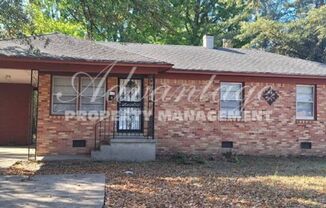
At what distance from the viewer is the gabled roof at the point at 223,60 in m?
15.2

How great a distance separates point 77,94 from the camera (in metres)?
14.0

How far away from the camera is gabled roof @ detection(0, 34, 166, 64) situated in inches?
491

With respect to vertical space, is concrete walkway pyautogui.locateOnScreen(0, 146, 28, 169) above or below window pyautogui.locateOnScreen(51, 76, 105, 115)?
below

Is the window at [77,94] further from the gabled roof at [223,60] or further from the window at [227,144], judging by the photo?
the window at [227,144]

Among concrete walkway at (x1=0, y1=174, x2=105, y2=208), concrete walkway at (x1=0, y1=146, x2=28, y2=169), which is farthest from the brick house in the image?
concrete walkway at (x1=0, y1=174, x2=105, y2=208)

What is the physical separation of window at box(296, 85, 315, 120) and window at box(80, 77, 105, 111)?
23.4 feet

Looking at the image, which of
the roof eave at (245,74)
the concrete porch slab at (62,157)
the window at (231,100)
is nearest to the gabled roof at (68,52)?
the roof eave at (245,74)

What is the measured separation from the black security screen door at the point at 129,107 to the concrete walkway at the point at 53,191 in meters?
4.58

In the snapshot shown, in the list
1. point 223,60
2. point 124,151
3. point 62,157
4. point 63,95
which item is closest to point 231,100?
point 223,60

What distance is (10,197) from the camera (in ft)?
24.7

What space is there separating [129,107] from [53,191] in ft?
21.9

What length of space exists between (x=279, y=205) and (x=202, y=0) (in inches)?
1027

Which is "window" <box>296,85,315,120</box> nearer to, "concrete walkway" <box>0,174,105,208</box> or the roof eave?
the roof eave

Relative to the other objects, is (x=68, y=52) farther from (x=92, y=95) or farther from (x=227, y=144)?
(x=227, y=144)
